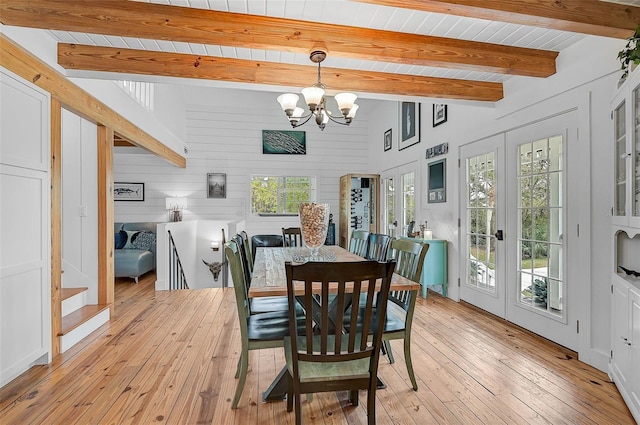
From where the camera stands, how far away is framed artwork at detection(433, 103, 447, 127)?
15.4 ft

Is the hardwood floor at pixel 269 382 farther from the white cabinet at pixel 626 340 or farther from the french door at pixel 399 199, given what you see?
the french door at pixel 399 199

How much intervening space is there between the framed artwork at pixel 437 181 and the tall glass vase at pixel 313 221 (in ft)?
9.09

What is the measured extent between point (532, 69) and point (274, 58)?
7.57 ft

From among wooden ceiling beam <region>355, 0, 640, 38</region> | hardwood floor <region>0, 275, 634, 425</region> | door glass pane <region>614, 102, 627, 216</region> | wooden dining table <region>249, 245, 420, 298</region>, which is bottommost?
hardwood floor <region>0, 275, 634, 425</region>

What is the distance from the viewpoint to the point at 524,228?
3.32m

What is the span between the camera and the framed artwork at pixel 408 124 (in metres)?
5.49

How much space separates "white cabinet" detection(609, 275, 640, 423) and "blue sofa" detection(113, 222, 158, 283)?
6.16m

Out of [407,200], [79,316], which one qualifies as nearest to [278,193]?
[407,200]

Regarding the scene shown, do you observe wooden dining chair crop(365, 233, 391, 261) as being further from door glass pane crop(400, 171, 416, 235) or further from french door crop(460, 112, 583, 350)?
door glass pane crop(400, 171, 416, 235)

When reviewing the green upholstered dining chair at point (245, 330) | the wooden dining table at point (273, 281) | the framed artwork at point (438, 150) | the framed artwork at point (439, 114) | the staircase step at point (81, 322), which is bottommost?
the staircase step at point (81, 322)

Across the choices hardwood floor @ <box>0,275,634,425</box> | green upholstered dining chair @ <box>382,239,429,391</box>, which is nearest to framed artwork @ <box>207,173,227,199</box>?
hardwood floor @ <box>0,275,634,425</box>

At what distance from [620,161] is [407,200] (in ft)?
12.2

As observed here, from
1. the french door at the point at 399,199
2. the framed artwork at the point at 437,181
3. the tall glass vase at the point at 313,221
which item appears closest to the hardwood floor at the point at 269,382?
the tall glass vase at the point at 313,221

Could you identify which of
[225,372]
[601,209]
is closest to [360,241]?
[225,372]
